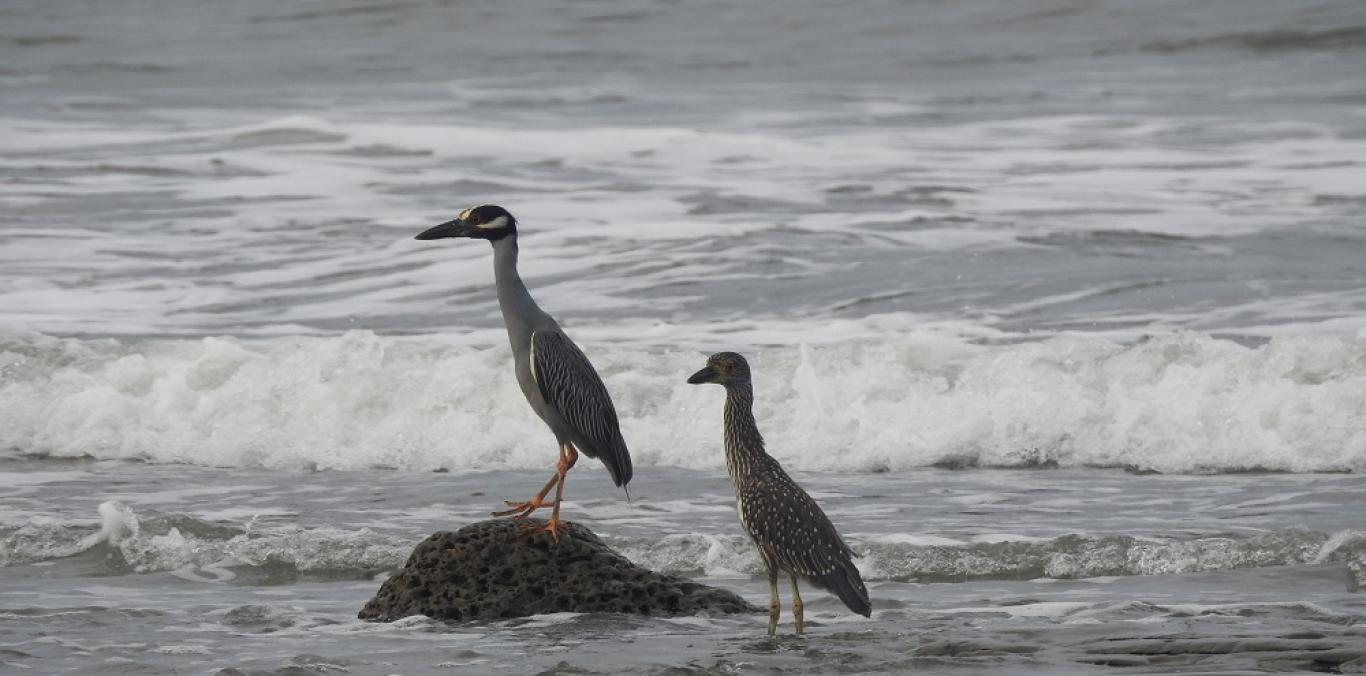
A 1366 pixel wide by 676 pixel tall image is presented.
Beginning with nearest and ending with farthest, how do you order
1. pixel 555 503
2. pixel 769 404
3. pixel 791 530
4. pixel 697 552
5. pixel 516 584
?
pixel 791 530 → pixel 516 584 → pixel 555 503 → pixel 697 552 → pixel 769 404

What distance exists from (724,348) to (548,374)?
502cm

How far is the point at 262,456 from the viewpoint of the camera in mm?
10539

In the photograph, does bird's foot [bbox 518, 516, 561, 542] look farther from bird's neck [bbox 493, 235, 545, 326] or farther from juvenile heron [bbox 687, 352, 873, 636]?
bird's neck [bbox 493, 235, 545, 326]

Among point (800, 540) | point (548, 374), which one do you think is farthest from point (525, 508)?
point (800, 540)

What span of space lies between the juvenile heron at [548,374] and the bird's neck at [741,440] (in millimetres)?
956

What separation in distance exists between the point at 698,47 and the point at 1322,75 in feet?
33.0

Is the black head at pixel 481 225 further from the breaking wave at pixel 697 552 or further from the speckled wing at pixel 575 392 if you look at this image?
the breaking wave at pixel 697 552

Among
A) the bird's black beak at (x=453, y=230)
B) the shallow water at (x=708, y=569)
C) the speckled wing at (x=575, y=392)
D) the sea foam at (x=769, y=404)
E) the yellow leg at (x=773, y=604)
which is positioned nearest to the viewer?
the shallow water at (x=708, y=569)

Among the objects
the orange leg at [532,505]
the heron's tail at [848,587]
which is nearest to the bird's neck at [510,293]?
the orange leg at [532,505]

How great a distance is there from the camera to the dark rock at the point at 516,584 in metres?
6.65

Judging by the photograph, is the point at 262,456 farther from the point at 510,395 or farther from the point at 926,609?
the point at 926,609

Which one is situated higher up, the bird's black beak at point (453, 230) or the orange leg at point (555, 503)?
the bird's black beak at point (453, 230)

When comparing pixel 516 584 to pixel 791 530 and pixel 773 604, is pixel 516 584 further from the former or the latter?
pixel 791 530

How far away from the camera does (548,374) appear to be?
24.8 feet
